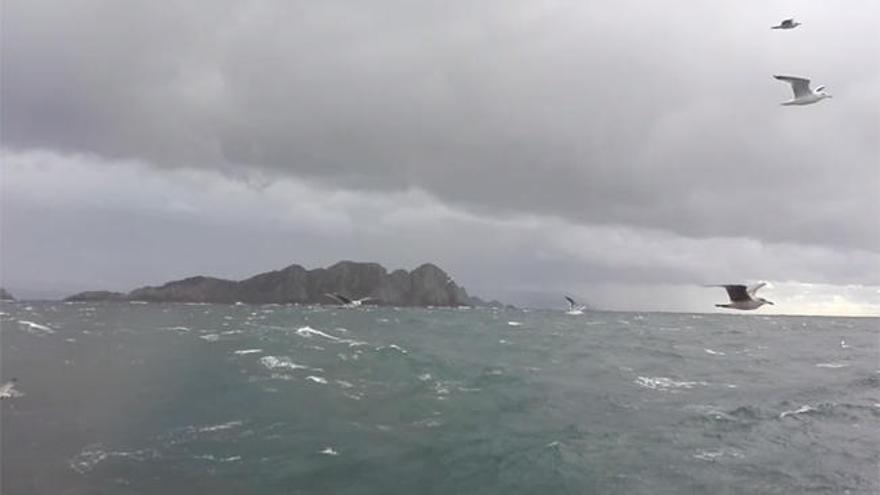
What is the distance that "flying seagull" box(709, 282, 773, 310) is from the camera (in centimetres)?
2934

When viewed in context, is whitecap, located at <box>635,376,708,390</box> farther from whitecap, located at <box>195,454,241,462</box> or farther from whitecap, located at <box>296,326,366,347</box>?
whitecap, located at <box>195,454,241,462</box>

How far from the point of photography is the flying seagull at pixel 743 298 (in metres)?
29.3

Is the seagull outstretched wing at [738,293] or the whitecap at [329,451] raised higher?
the seagull outstretched wing at [738,293]

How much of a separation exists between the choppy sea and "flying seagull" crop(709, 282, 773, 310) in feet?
19.8

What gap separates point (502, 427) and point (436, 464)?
23.9ft

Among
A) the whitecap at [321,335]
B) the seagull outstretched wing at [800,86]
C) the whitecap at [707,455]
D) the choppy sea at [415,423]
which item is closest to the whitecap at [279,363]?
the choppy sea at [415,423]

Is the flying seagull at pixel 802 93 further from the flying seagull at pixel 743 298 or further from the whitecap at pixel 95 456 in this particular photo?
the whitecap at pixel 95 456

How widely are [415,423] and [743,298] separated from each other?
1472 cm

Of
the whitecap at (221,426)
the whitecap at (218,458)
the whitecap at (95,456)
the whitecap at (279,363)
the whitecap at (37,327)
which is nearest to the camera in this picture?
the whitecap at (95,456)

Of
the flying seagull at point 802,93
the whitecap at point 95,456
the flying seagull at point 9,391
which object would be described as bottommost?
the whitecap at point 95,456

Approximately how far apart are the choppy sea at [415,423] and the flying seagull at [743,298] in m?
6.05

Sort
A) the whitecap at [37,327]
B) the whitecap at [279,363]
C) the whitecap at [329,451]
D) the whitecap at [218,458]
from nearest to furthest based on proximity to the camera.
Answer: the whitecap at [218,458] → the whitecap at [329,451] → the whitecap at [279,363] → the whitecap at [37,327]

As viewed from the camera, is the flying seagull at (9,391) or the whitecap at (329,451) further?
the flying seagull at (9,391)

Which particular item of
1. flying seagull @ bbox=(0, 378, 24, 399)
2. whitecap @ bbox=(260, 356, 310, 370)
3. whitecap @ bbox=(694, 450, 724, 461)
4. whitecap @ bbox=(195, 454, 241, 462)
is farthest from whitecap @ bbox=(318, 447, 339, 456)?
whitecap @ bbox=(260, 356, 310, 370)
